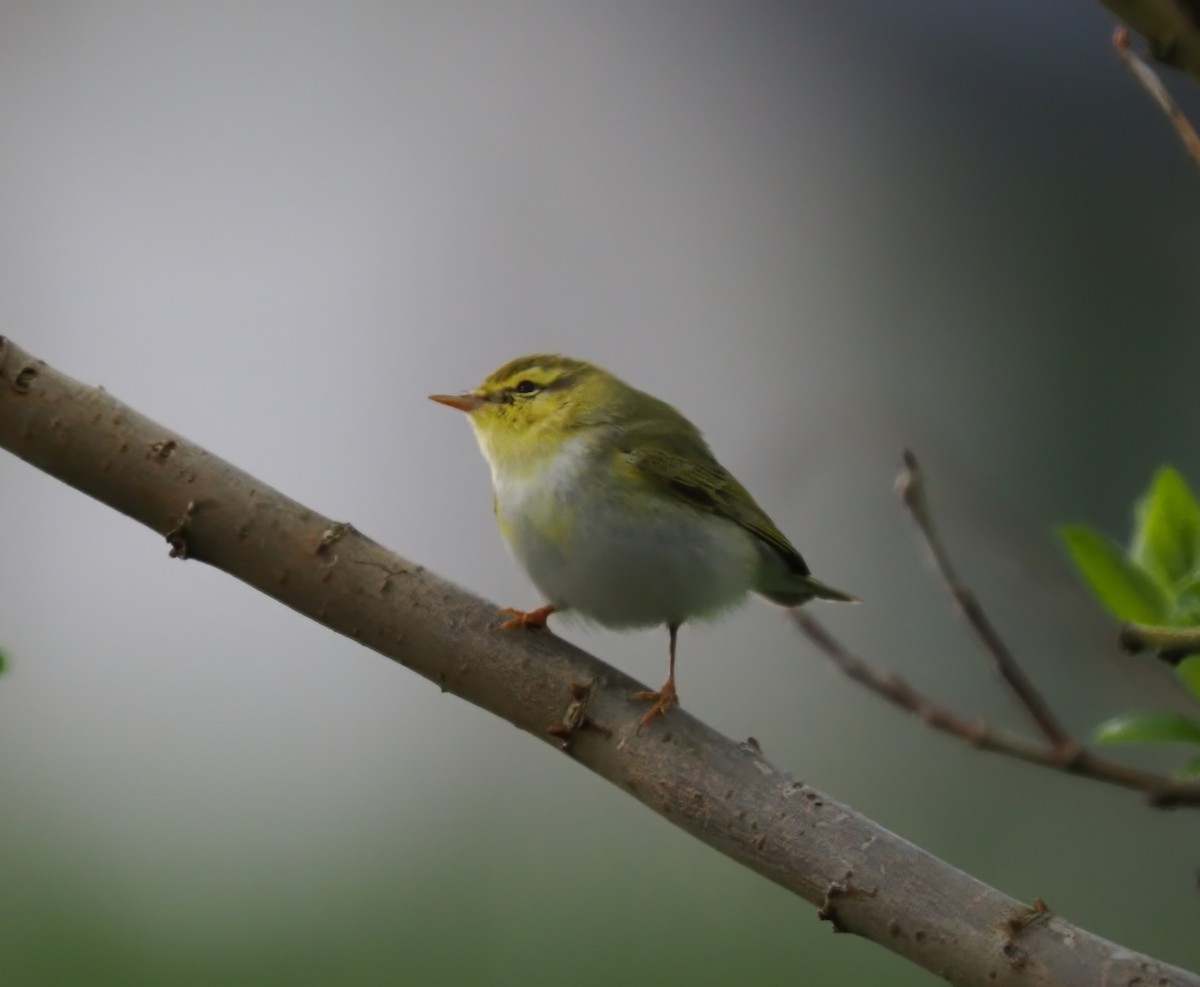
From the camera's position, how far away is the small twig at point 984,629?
170cm

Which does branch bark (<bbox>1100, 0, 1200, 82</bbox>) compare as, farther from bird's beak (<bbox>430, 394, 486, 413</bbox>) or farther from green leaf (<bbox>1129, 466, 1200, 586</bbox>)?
bird's beak (<bbox>430, 394, 486, 413</bbox>)

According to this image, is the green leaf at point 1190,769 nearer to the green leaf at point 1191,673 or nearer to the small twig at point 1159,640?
the green leaf at point 1191,673

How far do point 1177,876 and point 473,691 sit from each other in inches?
244

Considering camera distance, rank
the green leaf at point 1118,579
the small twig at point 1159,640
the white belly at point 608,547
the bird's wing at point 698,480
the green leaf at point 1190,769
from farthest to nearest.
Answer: the bird's wing at point 698,480 < the white belly at point 608,547 < the green leaf at point 1118,579 < the green leaf at point 1190,769 < the small twig at point 1159,640

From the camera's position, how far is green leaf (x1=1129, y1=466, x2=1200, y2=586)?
2.16m

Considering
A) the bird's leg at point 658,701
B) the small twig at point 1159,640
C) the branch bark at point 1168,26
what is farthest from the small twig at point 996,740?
the branch bark at point 1168,26

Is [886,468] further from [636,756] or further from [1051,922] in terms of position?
[1051,922]

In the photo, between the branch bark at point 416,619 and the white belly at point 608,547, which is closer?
the branch bark at point 416,619

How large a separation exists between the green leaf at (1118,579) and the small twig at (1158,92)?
0.65 meters

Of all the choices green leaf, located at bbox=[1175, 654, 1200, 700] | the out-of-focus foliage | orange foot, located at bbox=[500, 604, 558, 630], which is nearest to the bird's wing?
orange foot, located at bbox=[500, 604, 558, 630]

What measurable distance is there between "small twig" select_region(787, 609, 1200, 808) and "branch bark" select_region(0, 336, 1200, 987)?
0.65ft

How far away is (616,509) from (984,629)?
1675mm

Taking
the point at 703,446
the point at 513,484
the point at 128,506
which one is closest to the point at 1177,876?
the point at 703,446

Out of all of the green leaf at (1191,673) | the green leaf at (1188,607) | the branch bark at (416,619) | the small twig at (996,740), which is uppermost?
the green leaf at (1188,607)
